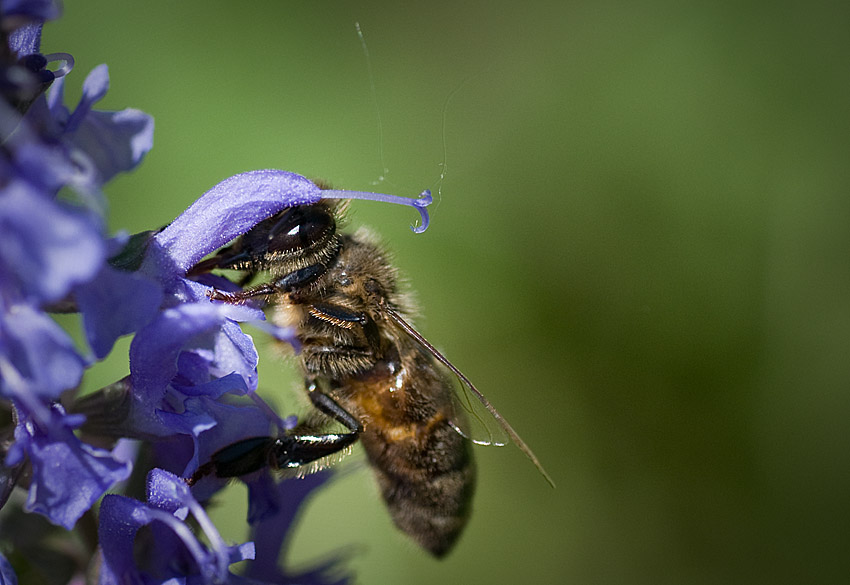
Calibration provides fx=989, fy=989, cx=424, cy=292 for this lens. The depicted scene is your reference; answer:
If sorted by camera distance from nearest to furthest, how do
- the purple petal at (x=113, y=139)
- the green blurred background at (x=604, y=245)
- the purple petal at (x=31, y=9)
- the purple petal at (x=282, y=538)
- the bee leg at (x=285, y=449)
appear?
1. the purple petal at (x=31, y=9)
2. the purple petal at (x=113, y=139)
3. the bee leg at (x=285, y=449)
4. the purple petal at (x=282, y=538)
5. the green blurred background at (x=604, y=245)

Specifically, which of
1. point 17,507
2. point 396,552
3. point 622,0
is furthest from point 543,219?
point 17,507

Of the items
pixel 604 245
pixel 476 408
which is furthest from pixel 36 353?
pixel 604 245

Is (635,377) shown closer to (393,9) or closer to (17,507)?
(393,9)

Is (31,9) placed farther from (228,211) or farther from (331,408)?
(331,408)

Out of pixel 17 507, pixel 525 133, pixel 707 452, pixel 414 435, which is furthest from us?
pixel 525 133

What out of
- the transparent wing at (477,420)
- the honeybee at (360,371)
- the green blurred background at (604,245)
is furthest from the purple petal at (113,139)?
the green blurred background at (604,245)

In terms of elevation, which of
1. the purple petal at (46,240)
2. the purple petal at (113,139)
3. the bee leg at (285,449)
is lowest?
the bee leg at (285,449)

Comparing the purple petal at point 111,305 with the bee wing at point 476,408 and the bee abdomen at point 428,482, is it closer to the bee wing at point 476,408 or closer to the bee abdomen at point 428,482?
the bee wing at point 476,408

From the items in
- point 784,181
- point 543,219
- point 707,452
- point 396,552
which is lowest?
point 396,552
